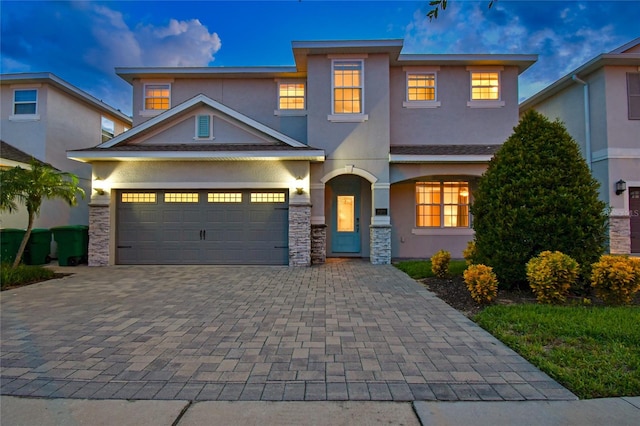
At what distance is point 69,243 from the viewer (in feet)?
35.1

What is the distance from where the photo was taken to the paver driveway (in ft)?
10.0

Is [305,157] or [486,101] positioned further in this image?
[486,101]

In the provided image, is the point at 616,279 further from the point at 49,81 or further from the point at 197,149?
the point at 49,81

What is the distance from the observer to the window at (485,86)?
1245 centimetres

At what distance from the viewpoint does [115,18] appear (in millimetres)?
10891

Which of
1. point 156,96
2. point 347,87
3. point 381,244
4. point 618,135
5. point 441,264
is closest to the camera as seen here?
point 441,264

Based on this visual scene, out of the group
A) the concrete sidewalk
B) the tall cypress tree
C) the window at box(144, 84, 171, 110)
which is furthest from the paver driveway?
the window at box(144, 84, 171, 110)

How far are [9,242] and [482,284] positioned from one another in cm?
1340

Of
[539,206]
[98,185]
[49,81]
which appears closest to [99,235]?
[98,185]

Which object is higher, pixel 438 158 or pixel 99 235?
pixel 438 158

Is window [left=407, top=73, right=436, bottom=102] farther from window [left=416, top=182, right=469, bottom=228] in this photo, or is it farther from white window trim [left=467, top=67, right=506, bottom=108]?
window [left=416, top=182, right=469, bottom=228]

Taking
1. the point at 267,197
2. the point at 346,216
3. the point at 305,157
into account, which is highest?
the point at 305,157

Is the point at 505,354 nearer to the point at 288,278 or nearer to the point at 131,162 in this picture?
the point at 288,278

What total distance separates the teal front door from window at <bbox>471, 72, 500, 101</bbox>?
17.9 feet
